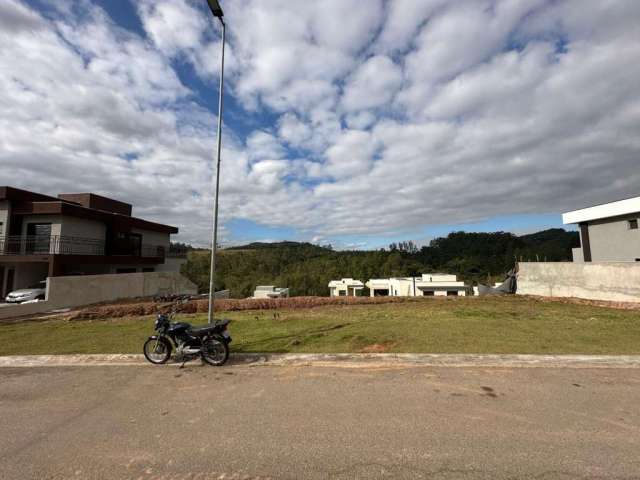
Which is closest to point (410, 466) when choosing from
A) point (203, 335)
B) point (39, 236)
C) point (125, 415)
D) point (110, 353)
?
point (125, 415)

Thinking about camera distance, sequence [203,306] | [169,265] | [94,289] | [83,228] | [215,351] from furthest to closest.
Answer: [169,265] < [83,228] < [94,289] < [203,306] < [215,351]

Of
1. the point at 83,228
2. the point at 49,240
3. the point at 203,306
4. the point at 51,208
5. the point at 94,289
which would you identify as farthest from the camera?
the point at 83,228

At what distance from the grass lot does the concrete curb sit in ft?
1.56

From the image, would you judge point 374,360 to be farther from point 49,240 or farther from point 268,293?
point 268,293

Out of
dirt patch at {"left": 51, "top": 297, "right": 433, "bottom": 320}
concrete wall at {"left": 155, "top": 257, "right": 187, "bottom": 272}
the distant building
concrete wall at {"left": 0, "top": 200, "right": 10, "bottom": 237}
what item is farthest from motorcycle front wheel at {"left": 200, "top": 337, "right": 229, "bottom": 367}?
concrete wall at {"left": 155, "top": 257, "right": 187, "bottom": 272}

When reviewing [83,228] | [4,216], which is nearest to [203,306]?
[83,228]

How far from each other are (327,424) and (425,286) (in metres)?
46.5

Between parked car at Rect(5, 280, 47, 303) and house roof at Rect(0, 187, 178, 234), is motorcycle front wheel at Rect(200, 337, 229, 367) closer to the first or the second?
parked car at Rect(5, 280, 47, 303)

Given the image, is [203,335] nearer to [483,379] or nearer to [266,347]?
[266,347]

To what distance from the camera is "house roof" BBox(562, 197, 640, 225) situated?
18.6 m

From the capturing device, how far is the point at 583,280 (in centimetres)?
1590

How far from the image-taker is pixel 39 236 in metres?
19.2

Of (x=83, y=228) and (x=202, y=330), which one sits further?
(x=83, y=228)

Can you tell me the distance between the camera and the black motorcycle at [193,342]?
6.33 m
